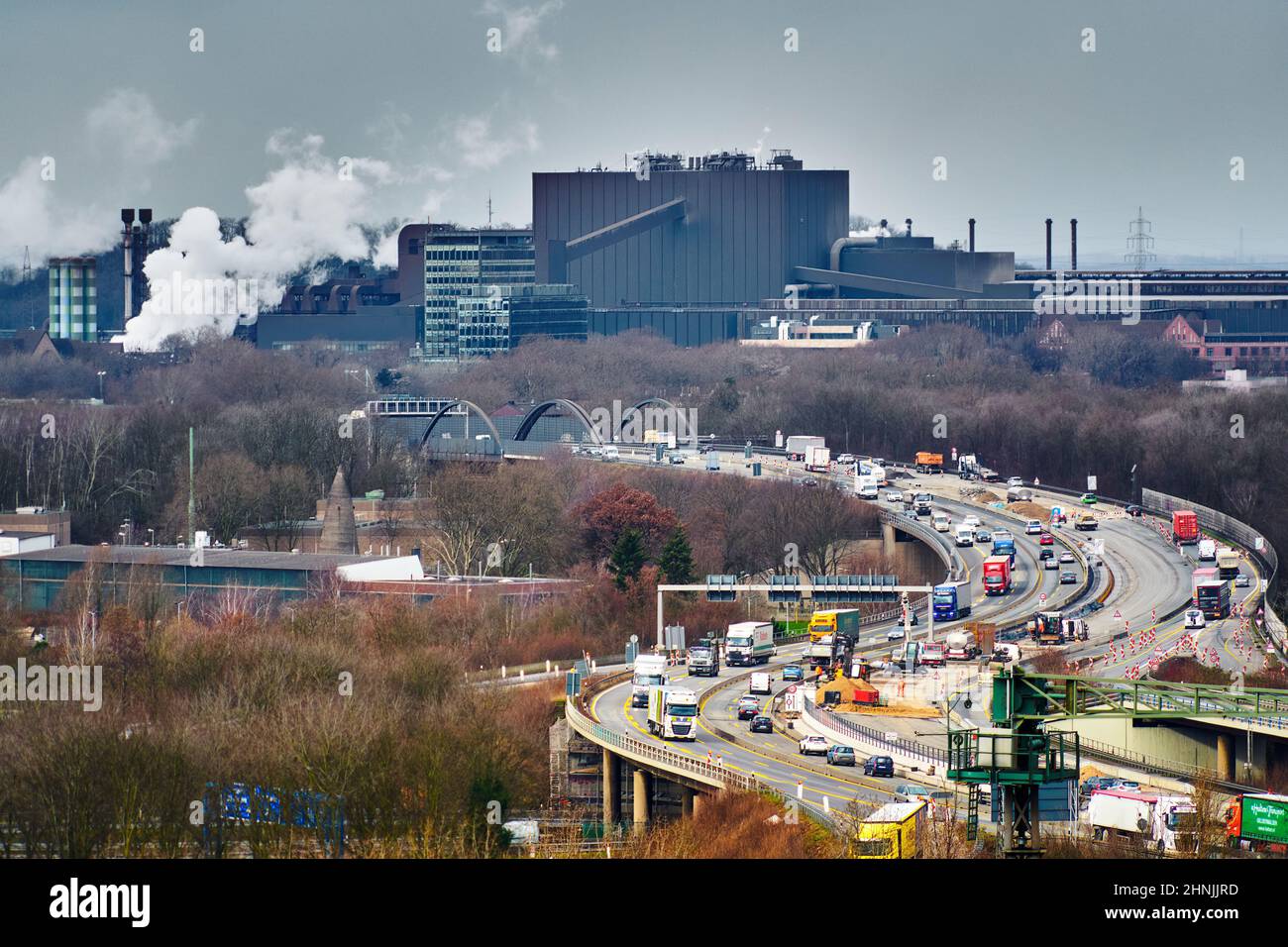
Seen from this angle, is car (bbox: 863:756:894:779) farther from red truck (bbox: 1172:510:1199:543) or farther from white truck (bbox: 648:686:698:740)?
red truck (bbox: 1172:510:1199:543)

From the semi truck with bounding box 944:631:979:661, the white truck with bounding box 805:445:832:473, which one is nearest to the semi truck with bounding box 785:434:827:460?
the white truck with bounding box 805:445:832:473

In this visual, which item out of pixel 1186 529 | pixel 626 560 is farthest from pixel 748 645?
pixel 1186 529

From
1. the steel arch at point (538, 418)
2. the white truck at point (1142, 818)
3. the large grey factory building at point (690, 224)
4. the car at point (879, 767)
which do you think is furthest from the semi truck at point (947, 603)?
the large grey factory building at point (690, 224)

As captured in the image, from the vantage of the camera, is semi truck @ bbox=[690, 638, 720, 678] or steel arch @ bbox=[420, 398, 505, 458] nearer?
semi truck @ bbox=[690, 638, 720, 678]

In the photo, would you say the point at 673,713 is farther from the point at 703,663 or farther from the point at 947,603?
the point at 947,603

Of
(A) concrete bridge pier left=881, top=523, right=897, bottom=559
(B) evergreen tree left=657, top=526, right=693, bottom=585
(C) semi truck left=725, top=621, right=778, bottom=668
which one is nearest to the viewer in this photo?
(C) semi truck left=725, top=621, right=778, bottom=668

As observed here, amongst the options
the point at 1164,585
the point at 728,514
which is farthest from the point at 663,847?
the point at 728,514

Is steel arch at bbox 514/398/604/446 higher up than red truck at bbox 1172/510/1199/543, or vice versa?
steel arch at bbox 514/398/604/446
